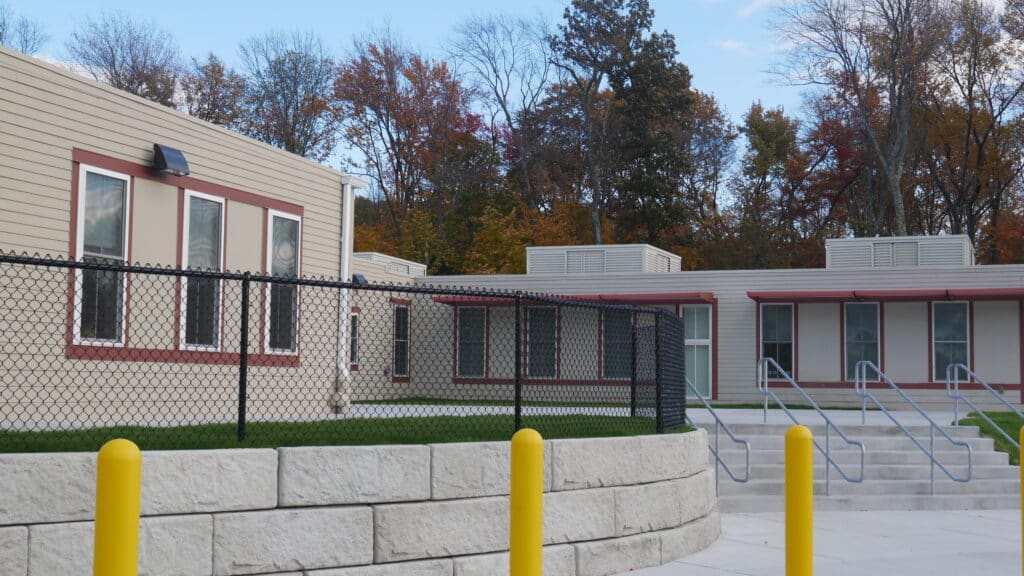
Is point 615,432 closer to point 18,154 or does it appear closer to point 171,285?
point 171,285

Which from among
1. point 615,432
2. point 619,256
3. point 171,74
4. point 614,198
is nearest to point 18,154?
point 615,432

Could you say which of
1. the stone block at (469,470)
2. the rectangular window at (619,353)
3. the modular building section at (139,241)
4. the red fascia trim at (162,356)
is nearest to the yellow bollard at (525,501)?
the stone block at (469,470)

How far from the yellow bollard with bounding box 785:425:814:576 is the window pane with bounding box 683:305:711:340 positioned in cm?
2264

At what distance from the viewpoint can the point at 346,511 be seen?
739 cm

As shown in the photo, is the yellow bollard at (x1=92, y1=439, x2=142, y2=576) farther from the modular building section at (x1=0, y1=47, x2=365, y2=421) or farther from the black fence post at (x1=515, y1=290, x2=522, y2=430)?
the modular building section at (x1=0, y1=47, x2=365, y2=421)

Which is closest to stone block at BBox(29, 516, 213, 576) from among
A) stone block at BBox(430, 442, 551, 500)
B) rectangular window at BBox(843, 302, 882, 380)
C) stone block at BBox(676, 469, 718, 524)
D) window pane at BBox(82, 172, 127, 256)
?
stone block at BBox(430, 442, 551, 500)

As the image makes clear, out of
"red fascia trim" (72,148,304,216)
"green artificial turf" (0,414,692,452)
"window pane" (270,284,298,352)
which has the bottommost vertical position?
"green artificial turf" (0,414,692,452)

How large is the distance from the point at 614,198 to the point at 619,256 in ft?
48.1

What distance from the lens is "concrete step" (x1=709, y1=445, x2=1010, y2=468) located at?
14.8 metres

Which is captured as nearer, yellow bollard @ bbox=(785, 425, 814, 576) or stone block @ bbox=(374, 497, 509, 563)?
yellow bollard @ bbox=(785, 425, 814, 576)

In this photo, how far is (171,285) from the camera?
12.8 m

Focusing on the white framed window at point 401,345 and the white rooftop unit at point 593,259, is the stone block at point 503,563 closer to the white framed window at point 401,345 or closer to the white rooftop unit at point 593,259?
the white framed window at point 401,345

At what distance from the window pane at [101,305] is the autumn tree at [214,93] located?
30.5m

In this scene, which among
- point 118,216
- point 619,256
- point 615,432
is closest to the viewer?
point 615,432
